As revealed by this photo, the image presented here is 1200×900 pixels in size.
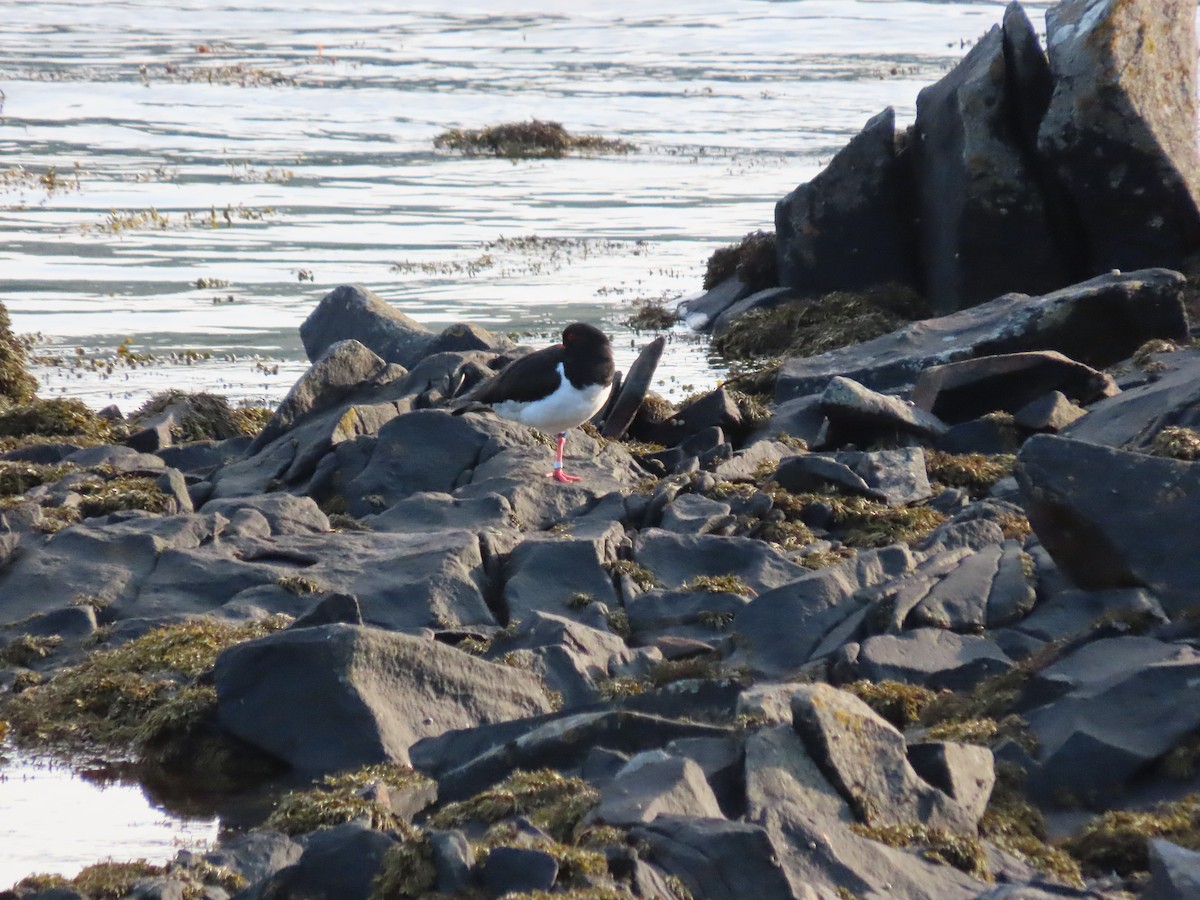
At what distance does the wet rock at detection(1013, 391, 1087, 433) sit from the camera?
1304 cm

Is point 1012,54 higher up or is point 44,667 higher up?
point 1012,54

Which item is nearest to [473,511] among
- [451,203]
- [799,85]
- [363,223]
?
[363,223]

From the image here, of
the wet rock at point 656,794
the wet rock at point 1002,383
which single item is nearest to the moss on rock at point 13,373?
the wet rock at point 1002,383

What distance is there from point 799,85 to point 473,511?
48348 millimetres

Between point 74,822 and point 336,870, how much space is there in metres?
2.35

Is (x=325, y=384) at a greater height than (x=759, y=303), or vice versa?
(x=325, y=384)

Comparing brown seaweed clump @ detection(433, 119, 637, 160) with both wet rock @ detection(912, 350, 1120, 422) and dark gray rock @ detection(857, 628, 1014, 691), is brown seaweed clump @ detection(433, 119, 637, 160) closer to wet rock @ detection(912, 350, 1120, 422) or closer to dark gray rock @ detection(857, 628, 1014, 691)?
wet rock @ detection(912, 350, 1120, 422)

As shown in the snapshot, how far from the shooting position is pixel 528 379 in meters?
13.1

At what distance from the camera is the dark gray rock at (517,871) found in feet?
18.2

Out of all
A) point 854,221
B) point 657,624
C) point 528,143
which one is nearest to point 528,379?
point 657,624

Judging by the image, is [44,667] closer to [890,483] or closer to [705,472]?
[705,472]

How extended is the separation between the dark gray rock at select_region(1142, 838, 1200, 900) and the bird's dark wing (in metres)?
8.12

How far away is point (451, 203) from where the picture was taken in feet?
109

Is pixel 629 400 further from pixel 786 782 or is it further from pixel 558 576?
pixel 786 782
